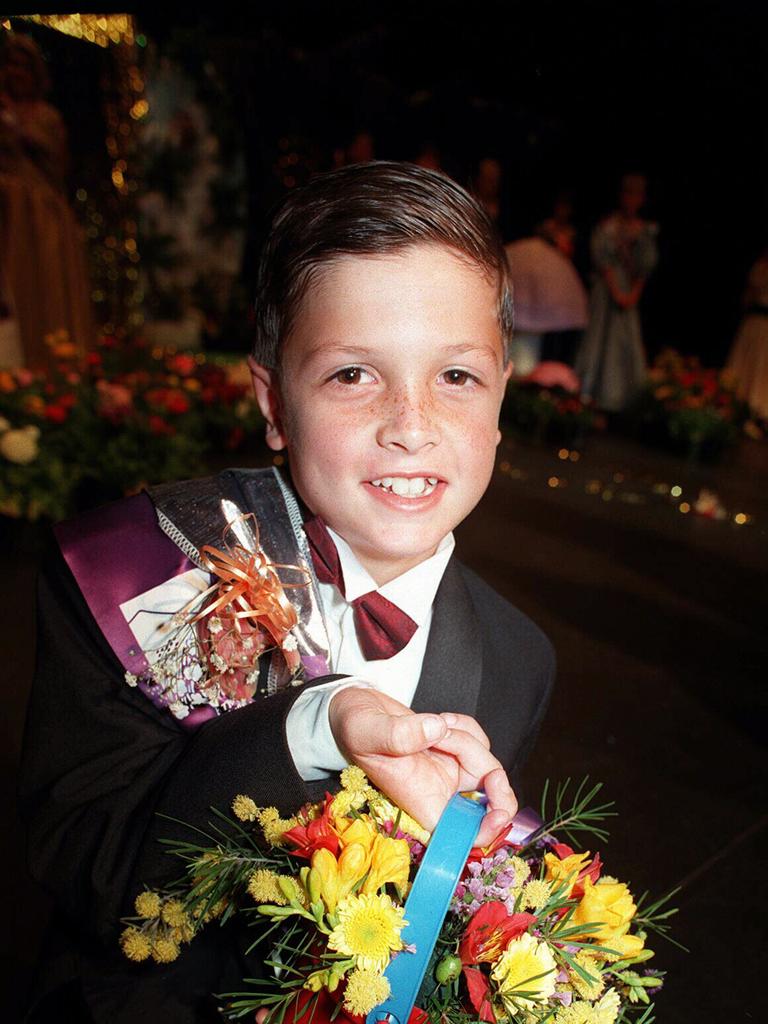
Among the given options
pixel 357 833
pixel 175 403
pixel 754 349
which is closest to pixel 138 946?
pixel 357 833

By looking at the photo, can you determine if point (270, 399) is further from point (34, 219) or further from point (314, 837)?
point (34, 219)

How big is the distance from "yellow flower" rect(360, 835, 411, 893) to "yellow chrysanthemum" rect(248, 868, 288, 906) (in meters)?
0.08

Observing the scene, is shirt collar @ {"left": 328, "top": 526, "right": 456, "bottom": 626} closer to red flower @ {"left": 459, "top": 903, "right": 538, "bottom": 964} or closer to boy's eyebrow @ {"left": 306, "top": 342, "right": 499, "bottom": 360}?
boy's eyebrow @ {"left": 306, "top": 342, "right": 499, "bottom": 360}

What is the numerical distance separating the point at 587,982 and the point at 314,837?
0.25 meters

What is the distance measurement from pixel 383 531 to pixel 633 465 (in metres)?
4.85

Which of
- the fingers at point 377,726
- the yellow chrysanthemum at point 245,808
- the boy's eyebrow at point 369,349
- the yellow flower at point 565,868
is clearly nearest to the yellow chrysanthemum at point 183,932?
the yellow chrysanthemum at point 245,808

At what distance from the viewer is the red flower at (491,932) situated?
2.09ft

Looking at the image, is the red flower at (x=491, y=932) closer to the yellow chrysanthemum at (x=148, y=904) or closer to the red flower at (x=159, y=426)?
the yellow chrysanthemum at (x=148, y=904)

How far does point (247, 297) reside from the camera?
7.92 meters

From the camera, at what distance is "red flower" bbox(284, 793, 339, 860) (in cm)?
65

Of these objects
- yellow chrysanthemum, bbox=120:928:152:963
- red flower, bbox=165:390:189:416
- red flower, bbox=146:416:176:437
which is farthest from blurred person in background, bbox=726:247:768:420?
yellow chrysanthemum, bbox=120:928:152:963

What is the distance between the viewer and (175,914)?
75cm

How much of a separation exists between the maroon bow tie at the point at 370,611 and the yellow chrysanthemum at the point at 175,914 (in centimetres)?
32

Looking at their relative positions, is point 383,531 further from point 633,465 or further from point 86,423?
point 633,465
